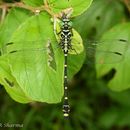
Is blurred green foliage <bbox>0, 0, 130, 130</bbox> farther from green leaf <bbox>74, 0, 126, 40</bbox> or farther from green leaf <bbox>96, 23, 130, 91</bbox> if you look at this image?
green leaf <bbox>96, 23, 130, 91</bbox>

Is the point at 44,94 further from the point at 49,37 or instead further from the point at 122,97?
the point at 122,97

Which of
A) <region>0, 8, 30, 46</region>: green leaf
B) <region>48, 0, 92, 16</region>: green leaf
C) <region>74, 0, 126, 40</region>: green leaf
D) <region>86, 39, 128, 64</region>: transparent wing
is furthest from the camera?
<region>74, 0, 126, 40</region>: green leaf

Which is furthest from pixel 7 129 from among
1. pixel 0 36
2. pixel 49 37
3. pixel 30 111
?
pixel 49 37

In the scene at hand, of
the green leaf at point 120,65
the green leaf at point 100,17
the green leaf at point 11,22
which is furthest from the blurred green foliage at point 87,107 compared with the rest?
the green leaf at point 11,22

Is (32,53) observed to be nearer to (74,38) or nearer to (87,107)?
(74,38)

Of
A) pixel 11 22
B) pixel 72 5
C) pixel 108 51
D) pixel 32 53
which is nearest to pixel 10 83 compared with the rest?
pixel 32 53

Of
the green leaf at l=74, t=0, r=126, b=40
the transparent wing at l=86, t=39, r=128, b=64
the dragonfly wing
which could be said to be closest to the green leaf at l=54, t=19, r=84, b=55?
the dragonfly wing
